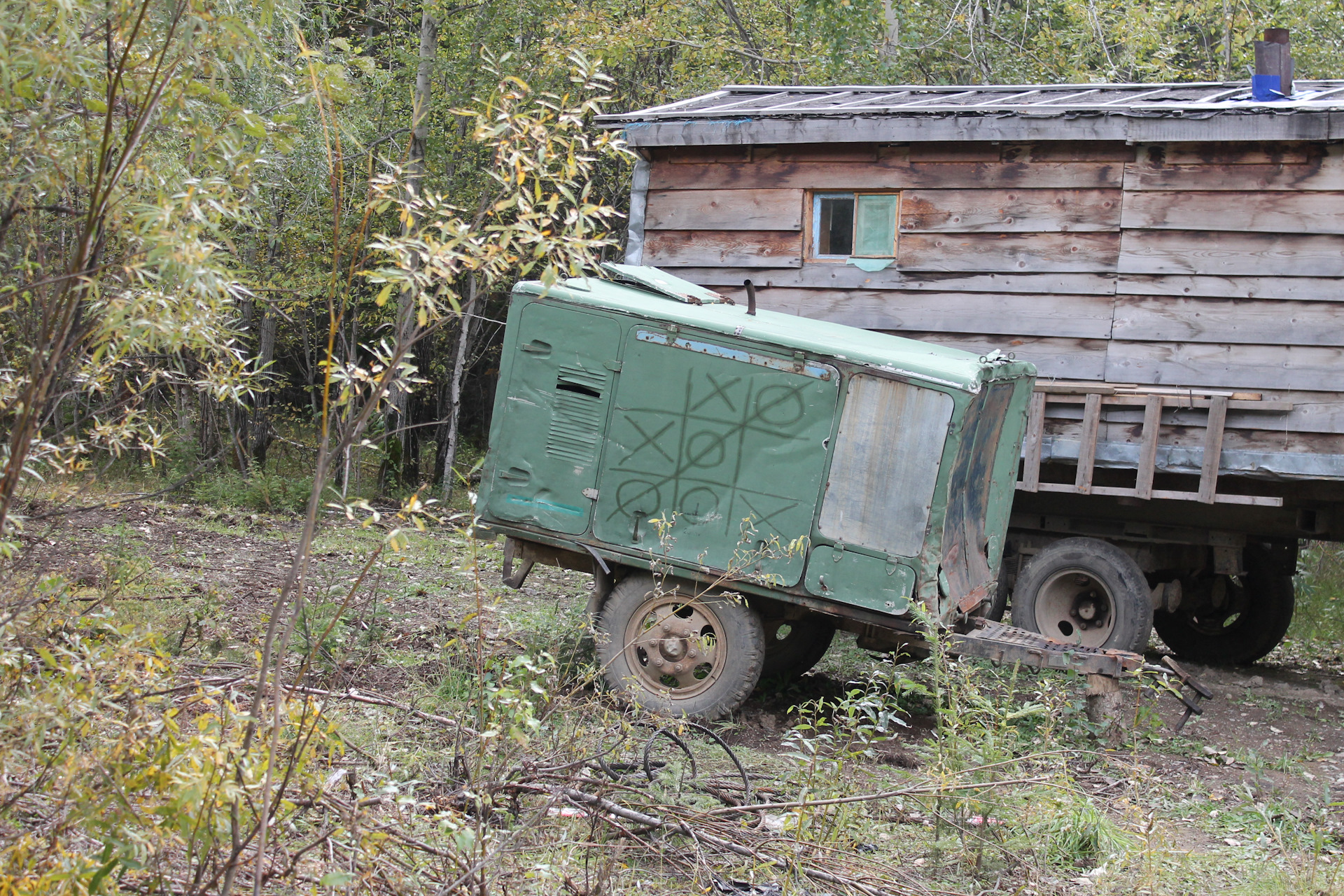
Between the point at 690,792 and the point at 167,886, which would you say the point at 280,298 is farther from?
the point at 167,886

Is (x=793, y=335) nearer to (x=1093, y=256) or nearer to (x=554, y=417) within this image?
(x=554, y=417)

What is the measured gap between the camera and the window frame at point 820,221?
9062 millimetres

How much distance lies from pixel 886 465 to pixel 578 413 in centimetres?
181

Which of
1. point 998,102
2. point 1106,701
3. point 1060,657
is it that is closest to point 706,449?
point 1060,657

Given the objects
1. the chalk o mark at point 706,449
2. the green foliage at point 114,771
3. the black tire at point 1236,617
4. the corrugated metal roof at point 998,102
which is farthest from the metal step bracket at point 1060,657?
the corrugated metal roof at point 998,102

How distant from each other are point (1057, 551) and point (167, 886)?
6.90 metres

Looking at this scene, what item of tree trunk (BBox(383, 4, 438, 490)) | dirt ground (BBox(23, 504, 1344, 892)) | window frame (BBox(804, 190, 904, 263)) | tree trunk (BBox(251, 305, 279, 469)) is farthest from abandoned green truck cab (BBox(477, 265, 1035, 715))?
tree trunk (BBox(251, 305, 279, 469))

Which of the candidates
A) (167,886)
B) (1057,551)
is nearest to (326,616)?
(167,886)

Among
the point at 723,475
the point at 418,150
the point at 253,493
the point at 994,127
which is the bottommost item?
the point at 253,493

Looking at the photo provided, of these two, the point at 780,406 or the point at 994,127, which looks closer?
the point at 780,406

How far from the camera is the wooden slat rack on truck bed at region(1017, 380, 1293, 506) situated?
787 cm

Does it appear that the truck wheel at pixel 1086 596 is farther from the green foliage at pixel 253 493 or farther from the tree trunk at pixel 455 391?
the green foliage at pixel 253 493

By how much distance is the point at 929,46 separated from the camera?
1630cm

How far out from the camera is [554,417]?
254 inches
